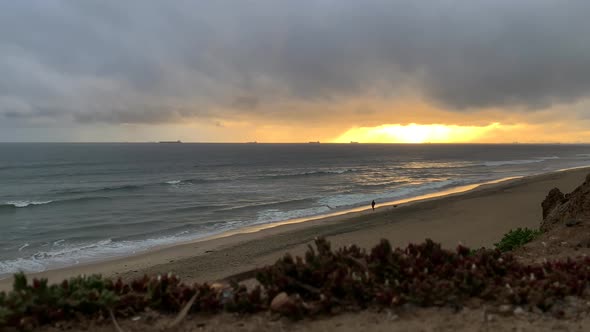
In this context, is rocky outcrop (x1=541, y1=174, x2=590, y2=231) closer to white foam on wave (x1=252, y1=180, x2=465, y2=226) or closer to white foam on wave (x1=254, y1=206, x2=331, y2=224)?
white foam on wave (x1=252, y1=180, x2=465, y2=226)

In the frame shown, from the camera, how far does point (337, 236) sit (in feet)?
61.0

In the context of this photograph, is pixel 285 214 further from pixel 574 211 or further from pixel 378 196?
pixel 574 211

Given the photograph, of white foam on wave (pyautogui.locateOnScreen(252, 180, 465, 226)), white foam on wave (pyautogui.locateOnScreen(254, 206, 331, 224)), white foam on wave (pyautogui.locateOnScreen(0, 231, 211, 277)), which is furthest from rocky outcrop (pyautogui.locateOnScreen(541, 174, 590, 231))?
white foam on wave (pyautogui.locateOnScreen(254, 206, 331, 224))

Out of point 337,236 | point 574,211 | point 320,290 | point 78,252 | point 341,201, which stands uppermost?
point 574,211

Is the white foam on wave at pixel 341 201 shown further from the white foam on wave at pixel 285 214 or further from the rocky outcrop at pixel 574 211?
the rocky outcrop at pixel 574 211

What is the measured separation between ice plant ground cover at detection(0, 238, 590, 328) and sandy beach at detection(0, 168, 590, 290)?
339 inches

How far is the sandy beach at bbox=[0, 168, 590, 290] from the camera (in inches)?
570

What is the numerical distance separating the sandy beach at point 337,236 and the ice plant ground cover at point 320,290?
28.2 ft

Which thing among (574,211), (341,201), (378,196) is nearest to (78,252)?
(574,211)

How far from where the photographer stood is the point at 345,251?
4531 mm

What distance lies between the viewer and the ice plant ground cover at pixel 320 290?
3.60m

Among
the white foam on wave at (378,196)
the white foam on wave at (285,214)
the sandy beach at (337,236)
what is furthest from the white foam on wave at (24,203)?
the white foam on wave at (378,196)

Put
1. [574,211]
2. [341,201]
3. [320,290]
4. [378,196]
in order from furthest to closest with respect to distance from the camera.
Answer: [378,196]
[341,201]
[574,211]
[320,290]

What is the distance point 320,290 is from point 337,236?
49.1 feet
